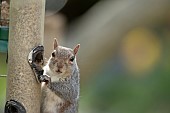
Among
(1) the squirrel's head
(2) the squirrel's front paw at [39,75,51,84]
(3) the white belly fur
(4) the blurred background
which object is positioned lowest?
(3) the white belly fur

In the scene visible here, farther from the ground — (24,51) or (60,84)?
(24,51)

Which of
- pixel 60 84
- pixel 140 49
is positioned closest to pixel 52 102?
pixel 60 84

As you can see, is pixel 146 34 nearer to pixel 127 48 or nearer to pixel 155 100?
pixel 127 48

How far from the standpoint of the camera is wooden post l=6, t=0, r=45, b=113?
147 inches

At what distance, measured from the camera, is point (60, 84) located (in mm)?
3717

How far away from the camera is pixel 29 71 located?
3.75 m

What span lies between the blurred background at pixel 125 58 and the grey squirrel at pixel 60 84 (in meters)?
1.27

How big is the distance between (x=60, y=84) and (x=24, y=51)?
0.24 m

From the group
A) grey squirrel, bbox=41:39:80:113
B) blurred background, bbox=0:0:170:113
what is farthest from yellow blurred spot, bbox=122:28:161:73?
grey squirrel, bbox=41:39:80:113

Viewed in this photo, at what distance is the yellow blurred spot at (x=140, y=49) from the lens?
18.8 ft

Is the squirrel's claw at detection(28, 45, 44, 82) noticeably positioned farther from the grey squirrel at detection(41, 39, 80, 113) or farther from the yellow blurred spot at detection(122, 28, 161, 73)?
the yellow blurred spot at detection(122, 28, 161, 73)

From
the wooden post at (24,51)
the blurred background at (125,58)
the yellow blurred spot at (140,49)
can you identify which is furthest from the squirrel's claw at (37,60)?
the yellow blurred spot at (140,49)

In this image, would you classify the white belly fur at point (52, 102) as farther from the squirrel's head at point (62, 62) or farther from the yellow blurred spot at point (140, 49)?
the yellow blurred spot at point (140, 49)

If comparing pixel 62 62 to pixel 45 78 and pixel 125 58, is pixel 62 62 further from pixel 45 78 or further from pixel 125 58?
pixel 125 58
